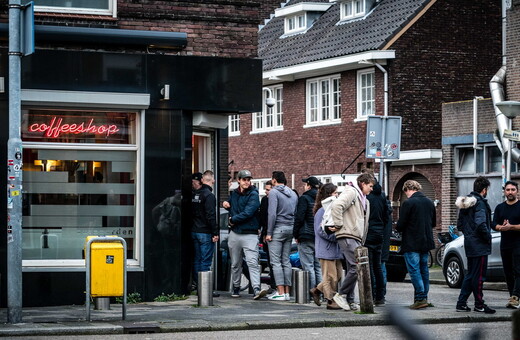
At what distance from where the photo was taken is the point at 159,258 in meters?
15.1

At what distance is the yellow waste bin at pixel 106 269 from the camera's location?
12.3 m

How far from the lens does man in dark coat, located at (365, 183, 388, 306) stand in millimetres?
15008

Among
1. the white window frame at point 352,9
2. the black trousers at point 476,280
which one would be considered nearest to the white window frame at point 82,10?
the black trousers at point 476,280

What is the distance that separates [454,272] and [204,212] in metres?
7.29

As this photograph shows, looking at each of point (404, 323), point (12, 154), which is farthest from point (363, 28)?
point (404, 323)

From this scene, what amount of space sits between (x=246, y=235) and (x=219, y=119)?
74.4 inches

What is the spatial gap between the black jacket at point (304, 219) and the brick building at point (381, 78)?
52.6 ft

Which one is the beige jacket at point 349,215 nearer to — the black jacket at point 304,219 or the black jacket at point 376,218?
the black jacket at point 376,218

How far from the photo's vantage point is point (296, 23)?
4094cm

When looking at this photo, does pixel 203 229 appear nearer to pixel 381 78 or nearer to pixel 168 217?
pixel 168 217

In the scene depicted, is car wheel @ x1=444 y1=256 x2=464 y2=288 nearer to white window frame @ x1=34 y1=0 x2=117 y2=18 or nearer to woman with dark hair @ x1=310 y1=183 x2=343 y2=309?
woman with dark hair @ x1=310 y1=183 x2=343 y2=309

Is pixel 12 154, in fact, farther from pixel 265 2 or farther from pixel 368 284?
pixel 265 2

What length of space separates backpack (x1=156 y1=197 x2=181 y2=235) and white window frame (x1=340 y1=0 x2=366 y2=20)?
73.9 feet

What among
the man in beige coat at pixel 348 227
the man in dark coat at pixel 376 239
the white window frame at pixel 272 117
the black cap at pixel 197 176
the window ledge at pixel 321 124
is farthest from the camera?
the white window frame at pixel 272 117
